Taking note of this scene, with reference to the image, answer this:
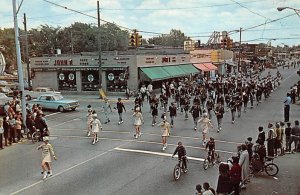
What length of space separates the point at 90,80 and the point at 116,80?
3.36m

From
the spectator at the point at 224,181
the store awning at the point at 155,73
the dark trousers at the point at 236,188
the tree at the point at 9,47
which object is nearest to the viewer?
the spectator at the point at 224,181

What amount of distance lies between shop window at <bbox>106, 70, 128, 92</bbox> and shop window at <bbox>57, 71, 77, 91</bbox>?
464 centimetres

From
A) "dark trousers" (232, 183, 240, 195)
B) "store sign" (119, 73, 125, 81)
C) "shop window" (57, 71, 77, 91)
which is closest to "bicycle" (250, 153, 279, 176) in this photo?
"dark trousers" (232, 183, 240, 195)

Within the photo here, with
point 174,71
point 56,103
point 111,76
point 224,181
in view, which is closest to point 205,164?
point 224,181

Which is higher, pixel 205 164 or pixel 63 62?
pixel 63 62

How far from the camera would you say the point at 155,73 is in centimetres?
4159

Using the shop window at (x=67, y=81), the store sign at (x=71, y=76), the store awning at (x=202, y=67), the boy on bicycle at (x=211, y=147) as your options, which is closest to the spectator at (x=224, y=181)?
the boy on bicycle at (x=211, y=147)

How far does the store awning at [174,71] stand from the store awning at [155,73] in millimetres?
1101

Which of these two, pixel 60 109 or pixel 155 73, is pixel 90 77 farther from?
Answer: pixel 60 109

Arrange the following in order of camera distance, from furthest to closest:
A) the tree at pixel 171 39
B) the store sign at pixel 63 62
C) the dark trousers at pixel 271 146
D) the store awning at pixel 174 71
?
the tree at pixel 171 39, the store awning at pixel 174 71, the store sign at pixel 63 62, the dark trousers at pixel 271 146

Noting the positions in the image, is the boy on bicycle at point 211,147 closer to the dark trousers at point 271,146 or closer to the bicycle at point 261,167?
the bicycle at point 261,167

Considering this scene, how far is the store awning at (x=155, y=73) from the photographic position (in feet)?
131

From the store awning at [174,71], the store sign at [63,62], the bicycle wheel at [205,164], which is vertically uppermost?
the store sign at [63,62]

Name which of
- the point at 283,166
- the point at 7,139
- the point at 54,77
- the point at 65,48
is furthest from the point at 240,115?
the point at 65,48
